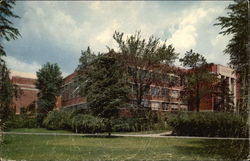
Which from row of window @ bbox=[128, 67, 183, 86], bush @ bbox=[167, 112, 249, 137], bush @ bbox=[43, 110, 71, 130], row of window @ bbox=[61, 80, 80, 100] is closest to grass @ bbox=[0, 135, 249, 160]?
bush @ bbox=[167, 112, 249, 137]

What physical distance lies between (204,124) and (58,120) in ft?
68.6

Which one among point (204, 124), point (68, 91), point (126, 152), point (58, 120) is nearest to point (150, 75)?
point (58, 120)

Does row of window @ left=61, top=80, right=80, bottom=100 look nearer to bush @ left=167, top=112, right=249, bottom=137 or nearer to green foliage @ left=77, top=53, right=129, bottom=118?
green foliage @ left=77, top=53, right=129, bottom=118

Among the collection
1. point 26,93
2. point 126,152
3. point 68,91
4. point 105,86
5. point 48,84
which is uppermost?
point 48,84

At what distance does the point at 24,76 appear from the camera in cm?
7262

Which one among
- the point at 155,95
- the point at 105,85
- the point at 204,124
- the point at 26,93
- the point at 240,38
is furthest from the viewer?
the point at 26,93

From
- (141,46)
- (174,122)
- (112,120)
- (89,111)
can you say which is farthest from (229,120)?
(141,46)

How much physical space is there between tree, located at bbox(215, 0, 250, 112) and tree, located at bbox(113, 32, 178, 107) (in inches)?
1207

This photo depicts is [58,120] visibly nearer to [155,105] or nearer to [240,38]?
[155,105]

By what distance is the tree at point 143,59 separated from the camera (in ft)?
149

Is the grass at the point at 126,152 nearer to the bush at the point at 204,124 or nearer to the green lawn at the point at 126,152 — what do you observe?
the green lawn at the point at 126,152

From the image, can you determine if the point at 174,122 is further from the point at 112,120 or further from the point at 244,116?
the point at 244,116

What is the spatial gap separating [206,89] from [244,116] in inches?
1538

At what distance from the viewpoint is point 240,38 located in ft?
41.1
